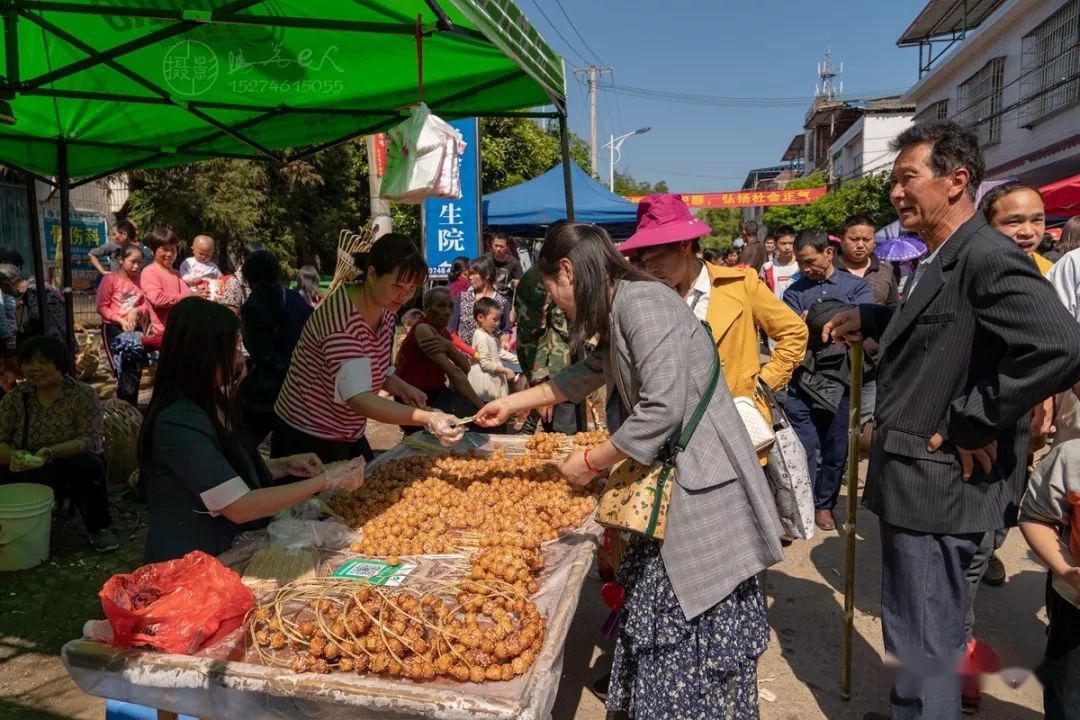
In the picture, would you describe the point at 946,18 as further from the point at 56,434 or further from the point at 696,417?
the point at 56,434

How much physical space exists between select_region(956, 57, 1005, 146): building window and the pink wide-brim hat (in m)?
15.6

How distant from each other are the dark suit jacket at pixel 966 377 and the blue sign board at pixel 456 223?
6753 millimetres

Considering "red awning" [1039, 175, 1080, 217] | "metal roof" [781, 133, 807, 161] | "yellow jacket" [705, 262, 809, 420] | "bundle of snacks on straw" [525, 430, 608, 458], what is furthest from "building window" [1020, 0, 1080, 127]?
"metal roof" [781, 133, 807, 161]

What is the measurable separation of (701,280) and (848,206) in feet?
74.0

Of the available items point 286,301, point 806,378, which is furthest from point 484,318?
point 806,378

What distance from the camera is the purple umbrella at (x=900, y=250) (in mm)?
9156

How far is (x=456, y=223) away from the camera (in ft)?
28.1

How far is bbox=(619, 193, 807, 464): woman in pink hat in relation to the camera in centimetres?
268

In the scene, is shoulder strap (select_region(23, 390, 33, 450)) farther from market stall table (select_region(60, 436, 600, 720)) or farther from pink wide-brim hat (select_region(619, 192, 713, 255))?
pink wide-brim hat (select_region(619, 192, 713, 255))

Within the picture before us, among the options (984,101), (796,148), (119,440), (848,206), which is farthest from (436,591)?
(796,148)

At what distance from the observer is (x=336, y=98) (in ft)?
14.3

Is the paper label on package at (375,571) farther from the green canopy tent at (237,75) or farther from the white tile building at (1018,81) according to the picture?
the white tile building at (1018,81)

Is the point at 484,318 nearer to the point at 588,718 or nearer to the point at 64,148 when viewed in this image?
the point at 64,148

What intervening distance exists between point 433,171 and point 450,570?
1832 millimetres
